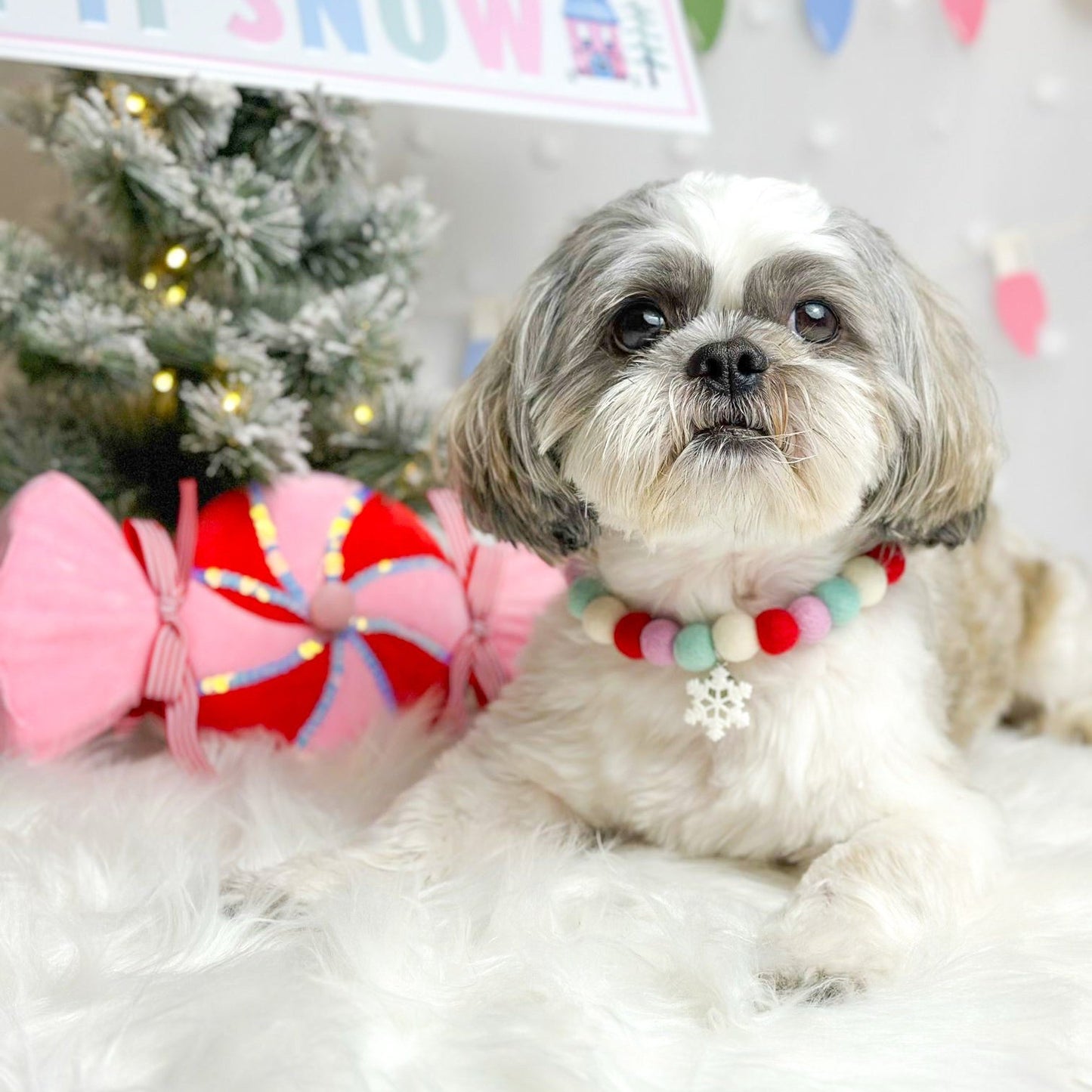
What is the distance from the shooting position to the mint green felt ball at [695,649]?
138 cm

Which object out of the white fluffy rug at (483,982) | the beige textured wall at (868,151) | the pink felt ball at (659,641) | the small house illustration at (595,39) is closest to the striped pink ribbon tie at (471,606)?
the white fluffy rug at (483,982)

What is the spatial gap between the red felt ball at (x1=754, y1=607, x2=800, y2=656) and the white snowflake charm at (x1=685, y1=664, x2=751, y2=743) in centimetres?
6

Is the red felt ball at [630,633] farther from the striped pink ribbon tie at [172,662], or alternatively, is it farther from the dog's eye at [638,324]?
the striped pink ribbon tie at [172,662]

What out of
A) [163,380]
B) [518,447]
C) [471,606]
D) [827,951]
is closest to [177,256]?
[163,380]

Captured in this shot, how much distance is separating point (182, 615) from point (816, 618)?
0.98 meters

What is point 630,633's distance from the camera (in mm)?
1413

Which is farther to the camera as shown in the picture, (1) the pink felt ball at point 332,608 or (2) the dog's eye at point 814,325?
(1) the pink felt ball at point 332,608

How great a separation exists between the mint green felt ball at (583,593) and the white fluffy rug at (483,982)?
305mm

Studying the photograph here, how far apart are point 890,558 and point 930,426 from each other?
8.2 inches

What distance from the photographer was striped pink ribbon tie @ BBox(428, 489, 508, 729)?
1.95m

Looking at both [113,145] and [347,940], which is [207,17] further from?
[347,940]

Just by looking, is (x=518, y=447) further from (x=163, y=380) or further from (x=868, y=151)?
(x=868, y=151)

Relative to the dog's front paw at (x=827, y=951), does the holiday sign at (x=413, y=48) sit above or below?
above

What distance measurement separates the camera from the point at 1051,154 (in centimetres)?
311
